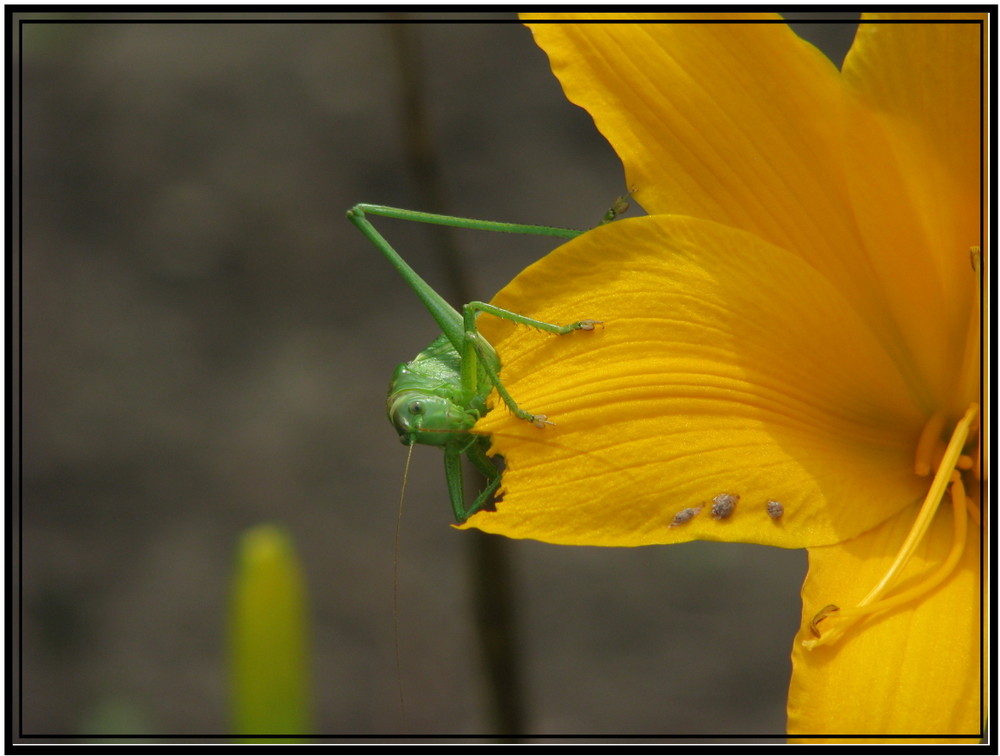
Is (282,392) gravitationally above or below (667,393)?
above

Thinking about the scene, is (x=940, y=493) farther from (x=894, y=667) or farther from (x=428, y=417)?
(x=428, y=417)

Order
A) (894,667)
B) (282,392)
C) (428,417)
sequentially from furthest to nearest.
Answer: (282,392)
(428,417)
(894,667)

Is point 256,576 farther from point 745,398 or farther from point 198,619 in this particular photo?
point 198,619

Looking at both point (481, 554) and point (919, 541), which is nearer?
point (919, 541)

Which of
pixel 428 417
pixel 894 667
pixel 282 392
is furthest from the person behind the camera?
pixel 282 392

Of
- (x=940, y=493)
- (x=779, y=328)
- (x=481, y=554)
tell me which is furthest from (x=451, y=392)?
(x=940, y=493)

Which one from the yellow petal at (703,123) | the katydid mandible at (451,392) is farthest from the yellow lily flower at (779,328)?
the katydid mandible at (451,392)
